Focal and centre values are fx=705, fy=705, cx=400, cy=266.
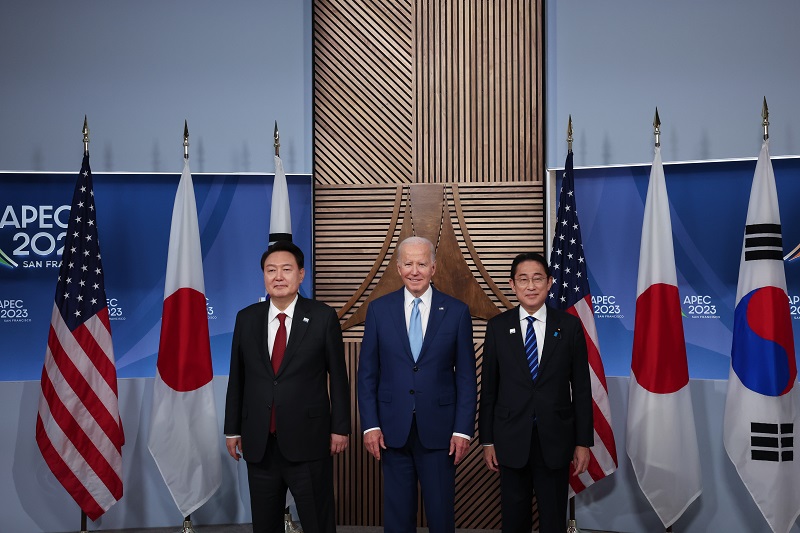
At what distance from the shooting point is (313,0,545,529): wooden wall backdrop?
15.4 ft

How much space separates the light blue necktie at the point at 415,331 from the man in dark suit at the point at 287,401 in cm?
32

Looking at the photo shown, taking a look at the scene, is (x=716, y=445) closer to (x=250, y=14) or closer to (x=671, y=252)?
(x=671, y=252)

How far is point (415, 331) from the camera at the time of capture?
10.2ft

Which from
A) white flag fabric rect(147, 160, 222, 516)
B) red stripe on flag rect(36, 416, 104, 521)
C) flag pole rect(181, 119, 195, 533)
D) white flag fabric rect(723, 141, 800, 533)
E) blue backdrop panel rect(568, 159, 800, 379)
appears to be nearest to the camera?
white flag fabric rect(723, 141, 800, 533)

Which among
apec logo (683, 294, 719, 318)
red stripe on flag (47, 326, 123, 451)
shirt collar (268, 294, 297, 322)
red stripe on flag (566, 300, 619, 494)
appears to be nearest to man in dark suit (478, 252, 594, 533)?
shirt collar (268, 294, 297, 322)

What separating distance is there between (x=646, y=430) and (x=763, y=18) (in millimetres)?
2645

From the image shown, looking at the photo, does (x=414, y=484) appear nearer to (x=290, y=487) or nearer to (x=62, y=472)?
(x=290, y=487)

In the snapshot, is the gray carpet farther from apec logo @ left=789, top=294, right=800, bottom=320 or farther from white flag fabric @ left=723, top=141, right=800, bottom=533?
apec logo @ left=789, top=294, right=800, bottom=320

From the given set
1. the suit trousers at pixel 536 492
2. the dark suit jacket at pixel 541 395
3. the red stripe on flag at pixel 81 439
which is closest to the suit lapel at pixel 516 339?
the dark suit jacket at pixel 541 395

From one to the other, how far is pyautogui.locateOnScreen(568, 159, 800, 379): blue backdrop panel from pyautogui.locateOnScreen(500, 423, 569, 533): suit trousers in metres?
1.79

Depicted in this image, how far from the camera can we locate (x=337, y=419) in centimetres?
302

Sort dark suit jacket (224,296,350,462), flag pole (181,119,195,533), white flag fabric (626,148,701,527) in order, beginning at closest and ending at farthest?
dark suit jacket (224,296,350,462), white flag fabric (626,148,701,527), flag pole (181,119,195,533)

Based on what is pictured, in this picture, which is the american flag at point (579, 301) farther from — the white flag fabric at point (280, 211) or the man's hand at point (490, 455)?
the white flag fabric at point (280, 211)

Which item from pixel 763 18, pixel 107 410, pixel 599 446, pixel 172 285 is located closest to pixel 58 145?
pixel 172 285
